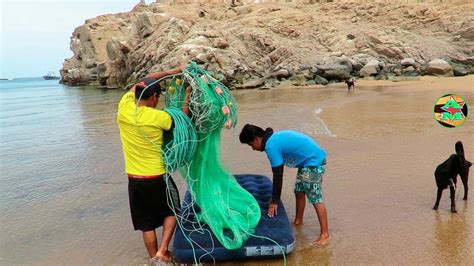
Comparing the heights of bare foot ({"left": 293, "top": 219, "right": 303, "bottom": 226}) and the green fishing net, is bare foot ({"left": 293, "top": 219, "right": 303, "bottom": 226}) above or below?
below

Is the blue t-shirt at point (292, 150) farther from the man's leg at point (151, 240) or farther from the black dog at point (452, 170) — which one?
the black dog at point (452, 170)

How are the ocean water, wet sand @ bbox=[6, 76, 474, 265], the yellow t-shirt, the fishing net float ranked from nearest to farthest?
the yellow t-shirt
the fishing net float
wet sand @ bbox=[6, 76, 474, 265]
the ocean water

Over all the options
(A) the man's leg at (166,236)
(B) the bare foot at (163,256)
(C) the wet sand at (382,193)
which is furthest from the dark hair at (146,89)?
(C) the wet sand at (382,193)

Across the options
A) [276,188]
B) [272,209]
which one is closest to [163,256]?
[272,209]

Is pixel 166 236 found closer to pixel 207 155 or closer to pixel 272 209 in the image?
pixel 207 155

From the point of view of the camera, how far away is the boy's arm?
4.22 meters

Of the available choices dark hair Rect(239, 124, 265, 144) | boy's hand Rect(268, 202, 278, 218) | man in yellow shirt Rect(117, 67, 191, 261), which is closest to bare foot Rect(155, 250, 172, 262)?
man in yellow shirt Rect(117, 67, 191, 261)

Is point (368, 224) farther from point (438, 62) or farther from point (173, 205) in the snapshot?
point (438, 62)

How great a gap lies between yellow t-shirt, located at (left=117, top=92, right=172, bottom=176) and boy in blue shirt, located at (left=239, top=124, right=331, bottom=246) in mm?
915

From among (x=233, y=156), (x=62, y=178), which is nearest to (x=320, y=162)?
(x=233, y=156)

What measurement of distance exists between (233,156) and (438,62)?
90.0ft

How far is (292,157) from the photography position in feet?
14.6

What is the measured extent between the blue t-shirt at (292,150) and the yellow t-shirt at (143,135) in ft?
3.77

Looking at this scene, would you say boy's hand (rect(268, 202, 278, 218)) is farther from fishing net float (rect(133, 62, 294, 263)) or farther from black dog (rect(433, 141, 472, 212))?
black dog (rect(433, 141, 472, 212))
